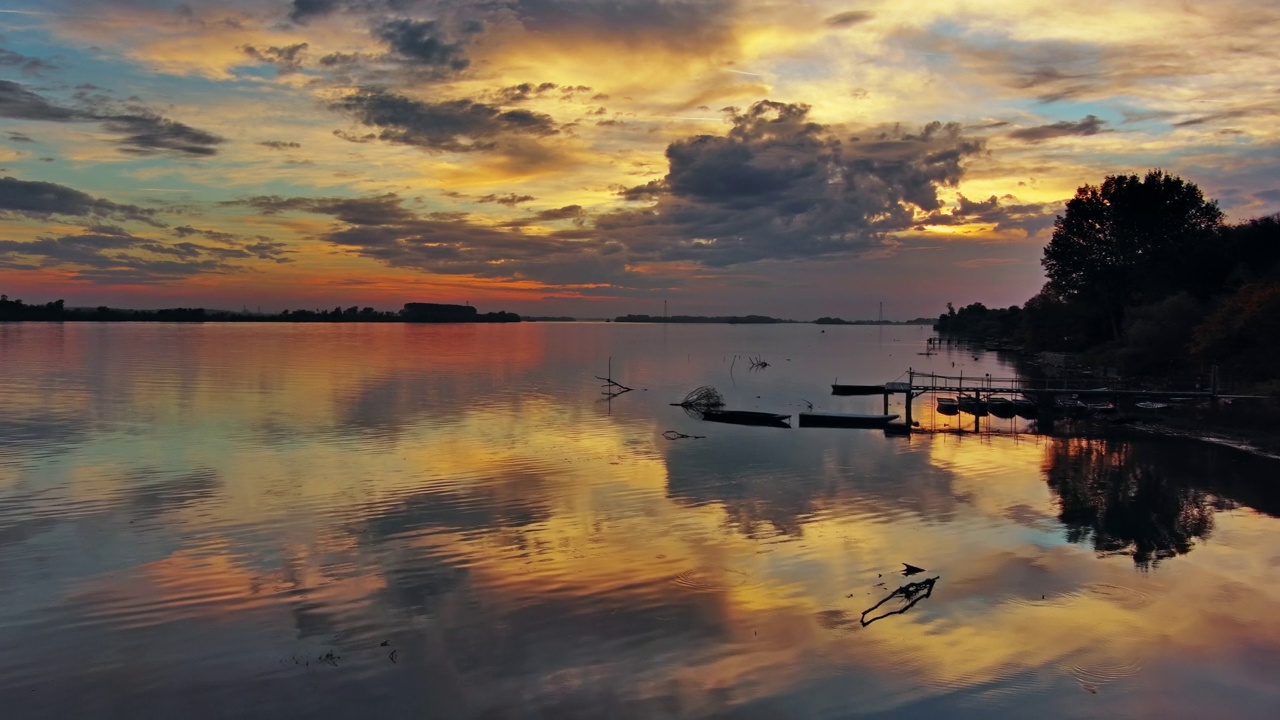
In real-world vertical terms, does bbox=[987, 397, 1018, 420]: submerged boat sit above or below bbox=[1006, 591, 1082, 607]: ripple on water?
above

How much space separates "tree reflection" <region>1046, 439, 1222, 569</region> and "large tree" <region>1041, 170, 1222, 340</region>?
57.2 meters

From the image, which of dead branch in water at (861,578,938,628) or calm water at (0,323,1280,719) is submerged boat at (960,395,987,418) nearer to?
calm water at (0,323,1280,719)

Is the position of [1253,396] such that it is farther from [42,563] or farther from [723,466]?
[42,563]

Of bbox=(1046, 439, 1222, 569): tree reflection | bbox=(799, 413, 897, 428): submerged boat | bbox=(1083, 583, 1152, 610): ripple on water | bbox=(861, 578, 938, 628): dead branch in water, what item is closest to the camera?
bbox=(861, 578, 938, 628): dead branch in water

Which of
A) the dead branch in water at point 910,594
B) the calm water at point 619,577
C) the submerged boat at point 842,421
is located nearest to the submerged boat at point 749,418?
the submerged boat at point 842,421

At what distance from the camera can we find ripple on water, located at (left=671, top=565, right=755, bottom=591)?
17533 mm

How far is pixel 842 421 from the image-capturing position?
157 ft

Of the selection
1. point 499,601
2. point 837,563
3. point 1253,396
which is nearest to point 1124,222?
point 1253,396

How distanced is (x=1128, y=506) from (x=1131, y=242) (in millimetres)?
76266

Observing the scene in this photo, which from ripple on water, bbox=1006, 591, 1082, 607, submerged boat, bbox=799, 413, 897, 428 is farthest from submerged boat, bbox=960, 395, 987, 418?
ripple on water, bbox=1006, 591, 1082, 607

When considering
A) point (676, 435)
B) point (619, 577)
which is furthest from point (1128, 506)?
point (676, 435)

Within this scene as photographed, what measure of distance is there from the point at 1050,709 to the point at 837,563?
7.40m

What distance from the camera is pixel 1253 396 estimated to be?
45.5 metres

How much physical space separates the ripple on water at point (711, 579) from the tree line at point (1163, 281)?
5086 centimetres
